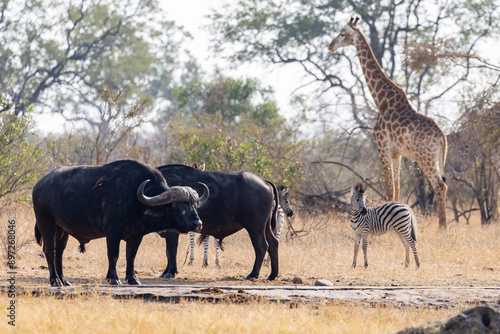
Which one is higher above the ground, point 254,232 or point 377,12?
point 377,12

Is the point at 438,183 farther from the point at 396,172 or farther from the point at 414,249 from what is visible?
the point at 414,249

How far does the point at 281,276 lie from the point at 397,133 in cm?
677

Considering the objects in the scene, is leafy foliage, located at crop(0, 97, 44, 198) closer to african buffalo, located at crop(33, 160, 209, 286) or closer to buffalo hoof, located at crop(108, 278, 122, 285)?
african buffalo, located at crop(33, 160, 209, 286)

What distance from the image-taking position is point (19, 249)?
1195cm

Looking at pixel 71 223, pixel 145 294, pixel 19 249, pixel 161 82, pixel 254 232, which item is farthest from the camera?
pixel 161 82

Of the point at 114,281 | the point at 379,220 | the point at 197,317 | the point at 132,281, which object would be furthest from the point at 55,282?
the point at 379,220

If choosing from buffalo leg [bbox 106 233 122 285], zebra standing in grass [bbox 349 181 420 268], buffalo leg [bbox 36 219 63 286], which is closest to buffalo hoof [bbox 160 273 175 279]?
buffalo leg [bbox 106 233 122 285]

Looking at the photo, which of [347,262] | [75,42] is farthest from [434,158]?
[75,42]

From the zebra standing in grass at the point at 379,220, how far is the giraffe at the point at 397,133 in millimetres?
3384

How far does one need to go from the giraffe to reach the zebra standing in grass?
338 centimetres

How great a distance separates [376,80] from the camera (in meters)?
16.9

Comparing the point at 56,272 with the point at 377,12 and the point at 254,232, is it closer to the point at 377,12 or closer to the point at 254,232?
the point at 254,232

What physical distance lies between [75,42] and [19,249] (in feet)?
83.3

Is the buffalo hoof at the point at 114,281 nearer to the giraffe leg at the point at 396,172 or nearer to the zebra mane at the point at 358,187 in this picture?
the zebra mane at the point at 358,187
